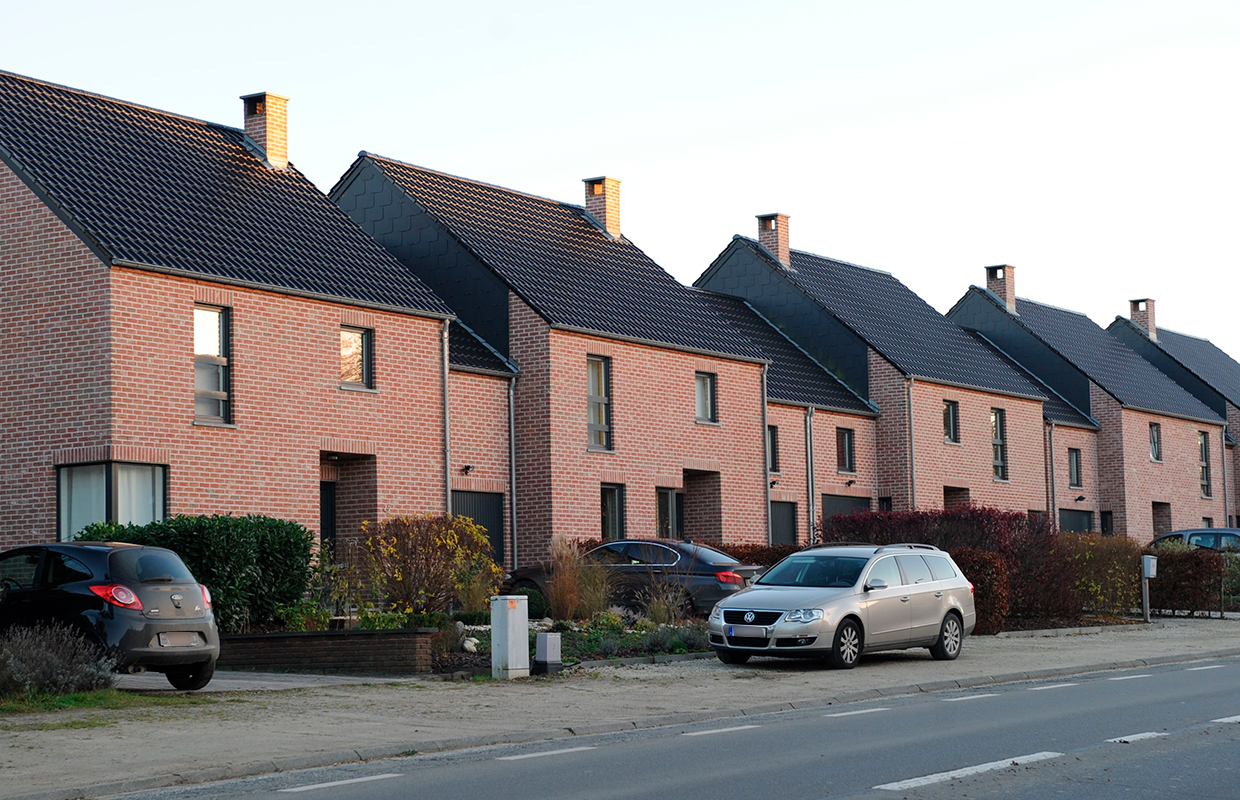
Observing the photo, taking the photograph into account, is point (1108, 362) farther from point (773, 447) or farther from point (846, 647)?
point (846, 647)

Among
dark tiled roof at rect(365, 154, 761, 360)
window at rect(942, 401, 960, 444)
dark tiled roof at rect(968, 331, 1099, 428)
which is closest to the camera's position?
dark tiled roof at rect(365, 154, 761, 360)

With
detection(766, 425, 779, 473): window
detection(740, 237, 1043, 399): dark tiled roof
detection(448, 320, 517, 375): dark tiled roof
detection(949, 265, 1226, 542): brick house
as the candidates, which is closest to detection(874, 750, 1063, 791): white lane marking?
detection(448, 320, 517, 375): dark tiled roof

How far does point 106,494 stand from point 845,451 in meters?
23.0

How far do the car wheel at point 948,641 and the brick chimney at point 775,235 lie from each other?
26.1 meters

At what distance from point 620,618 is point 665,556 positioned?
218cm

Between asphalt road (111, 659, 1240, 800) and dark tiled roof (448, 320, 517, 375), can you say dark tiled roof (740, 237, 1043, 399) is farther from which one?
asphalt road (111, 659, 1240, 800)

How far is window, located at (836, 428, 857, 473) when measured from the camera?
4119cm

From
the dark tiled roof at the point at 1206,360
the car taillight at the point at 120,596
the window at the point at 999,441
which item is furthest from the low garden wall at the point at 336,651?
the dark tiled roof at the point at 1206,360

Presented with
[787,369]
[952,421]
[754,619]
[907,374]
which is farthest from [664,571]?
[952,421]

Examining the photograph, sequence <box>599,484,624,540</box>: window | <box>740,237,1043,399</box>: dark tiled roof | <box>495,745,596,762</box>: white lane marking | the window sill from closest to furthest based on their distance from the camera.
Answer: <box>495,745,596,762</box>: white lane marking
the window sill
<box>599,484,624,540</box>: window
<box>740,237,1043,399</box>: dark tiled roof

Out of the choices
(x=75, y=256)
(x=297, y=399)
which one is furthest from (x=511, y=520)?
A: (x=75, y=256)

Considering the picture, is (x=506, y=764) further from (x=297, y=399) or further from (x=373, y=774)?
(x=297, y=399)

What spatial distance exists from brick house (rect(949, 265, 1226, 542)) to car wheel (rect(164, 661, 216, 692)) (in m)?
38.6

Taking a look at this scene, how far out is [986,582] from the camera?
2456 centimetres
